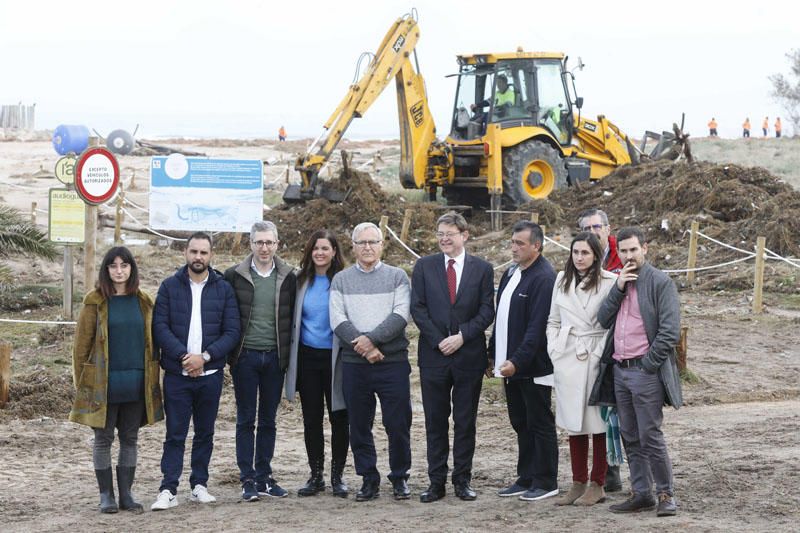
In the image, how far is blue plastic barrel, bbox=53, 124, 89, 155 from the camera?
44.2 m

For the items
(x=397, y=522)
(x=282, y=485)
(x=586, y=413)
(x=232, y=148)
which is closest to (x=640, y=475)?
(x=586, y=413)

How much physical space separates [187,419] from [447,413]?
1.69 m

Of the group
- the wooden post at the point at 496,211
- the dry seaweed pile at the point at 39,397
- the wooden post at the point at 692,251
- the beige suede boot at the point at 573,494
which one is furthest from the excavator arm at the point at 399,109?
the beige suede boot at the point at 573,494

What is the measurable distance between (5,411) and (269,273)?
3.93 m

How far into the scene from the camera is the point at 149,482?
864cm

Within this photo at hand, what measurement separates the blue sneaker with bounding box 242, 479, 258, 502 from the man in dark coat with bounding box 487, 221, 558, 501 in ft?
5.32

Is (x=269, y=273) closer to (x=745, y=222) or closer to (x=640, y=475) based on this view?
(x=640, y=475)

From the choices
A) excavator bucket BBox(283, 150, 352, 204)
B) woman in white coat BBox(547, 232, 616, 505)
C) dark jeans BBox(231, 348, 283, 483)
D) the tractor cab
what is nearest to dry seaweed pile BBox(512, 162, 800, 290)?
the tractor cab

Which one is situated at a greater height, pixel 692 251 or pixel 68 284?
pixel 692 251

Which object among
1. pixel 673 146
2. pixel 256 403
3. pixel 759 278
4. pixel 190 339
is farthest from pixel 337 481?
pixel 673 146

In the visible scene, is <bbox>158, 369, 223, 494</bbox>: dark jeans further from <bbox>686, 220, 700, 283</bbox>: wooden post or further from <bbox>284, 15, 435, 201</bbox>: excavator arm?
<bbox>284, 15, 435, 201</bbox>: excavator arm

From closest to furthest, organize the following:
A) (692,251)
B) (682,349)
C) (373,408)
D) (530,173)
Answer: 1. (373,408)
2. (682,349)
3. (692,251)
4. (530,173)

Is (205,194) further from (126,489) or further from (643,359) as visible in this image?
(643,359)

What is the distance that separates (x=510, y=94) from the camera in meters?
24.6
